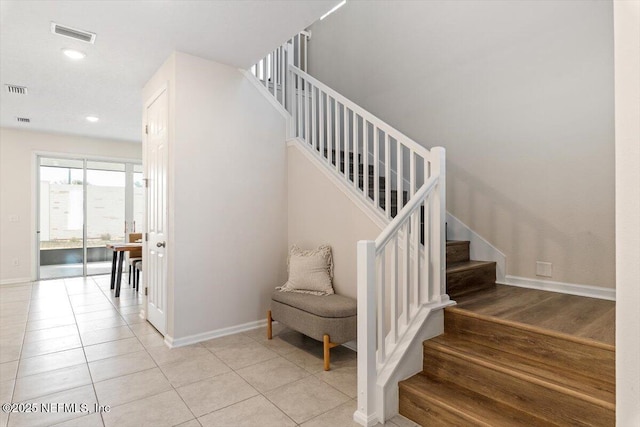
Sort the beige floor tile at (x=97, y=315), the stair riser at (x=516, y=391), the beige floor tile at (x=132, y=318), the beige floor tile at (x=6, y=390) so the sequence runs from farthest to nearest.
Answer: the beige floor tile at (x=97, y=315), the beige floor tile at (x=132, y=318), the beige floor tile at (x=6, y=390), the stair riser at (x=516, y=391)

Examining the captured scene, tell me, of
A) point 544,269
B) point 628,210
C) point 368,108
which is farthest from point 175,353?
point 368,108

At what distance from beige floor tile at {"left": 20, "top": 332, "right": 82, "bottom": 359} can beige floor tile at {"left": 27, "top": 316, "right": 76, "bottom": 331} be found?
1.63 ft

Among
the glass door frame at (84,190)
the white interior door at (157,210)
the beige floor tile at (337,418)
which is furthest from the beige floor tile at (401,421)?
the glass door frame at (84,190)

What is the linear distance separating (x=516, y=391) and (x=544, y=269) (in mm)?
1567

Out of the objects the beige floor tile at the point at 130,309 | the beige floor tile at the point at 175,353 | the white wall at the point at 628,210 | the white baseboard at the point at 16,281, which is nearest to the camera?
the white wall at the point at 628,210

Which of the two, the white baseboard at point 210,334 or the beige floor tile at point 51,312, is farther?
the beige floor tile at point 51,312

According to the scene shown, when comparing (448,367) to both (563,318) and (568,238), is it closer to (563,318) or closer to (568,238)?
(563,318)

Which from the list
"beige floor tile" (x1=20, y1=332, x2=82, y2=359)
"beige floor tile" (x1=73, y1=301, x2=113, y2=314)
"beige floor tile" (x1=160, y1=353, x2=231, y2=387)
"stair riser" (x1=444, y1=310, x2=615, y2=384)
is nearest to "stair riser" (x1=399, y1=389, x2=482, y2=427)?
"stair riser" (x1=444, y1=310, x2=615, y2=384)

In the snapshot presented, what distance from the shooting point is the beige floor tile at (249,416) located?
1.89 metres

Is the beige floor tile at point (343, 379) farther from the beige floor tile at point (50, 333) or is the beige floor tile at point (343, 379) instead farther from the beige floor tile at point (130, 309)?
the beige floor tile at point (130, 309)

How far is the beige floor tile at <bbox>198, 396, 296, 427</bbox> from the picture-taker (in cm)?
189

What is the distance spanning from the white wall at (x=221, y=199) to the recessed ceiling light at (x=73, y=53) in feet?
2.07

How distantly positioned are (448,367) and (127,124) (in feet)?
18.6

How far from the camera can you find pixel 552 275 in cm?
288
